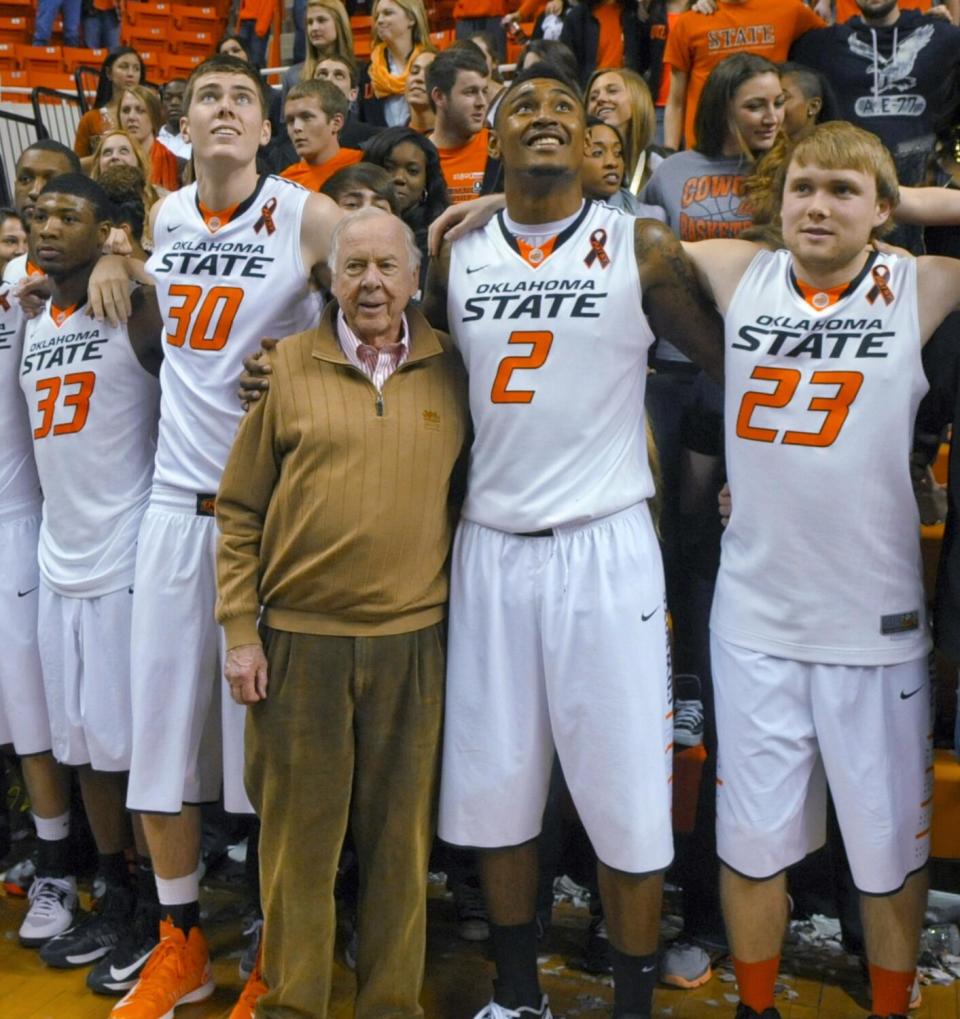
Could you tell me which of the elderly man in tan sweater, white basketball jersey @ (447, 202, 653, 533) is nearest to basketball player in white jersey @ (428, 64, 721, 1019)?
white basketball jersey @ (447, 202, 653, 533)

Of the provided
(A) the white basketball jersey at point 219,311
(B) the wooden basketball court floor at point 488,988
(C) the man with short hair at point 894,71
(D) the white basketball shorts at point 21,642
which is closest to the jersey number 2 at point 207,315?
Result: (A) the white basketball jersey at point 219,311

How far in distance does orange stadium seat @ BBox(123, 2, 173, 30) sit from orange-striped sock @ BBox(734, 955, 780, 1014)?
41.1 ft

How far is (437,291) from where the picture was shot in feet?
11.4

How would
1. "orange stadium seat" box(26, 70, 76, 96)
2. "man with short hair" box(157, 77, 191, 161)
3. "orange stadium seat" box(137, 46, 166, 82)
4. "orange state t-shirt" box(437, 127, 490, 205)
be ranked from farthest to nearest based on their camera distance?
"orange stadium seat" box(137, 46, 166, 82)
"orange stadium seat" box(26, 70, 76, 96)
"man with short hair" box(157, 77, 191, 161)
"orange state t-shirt" box(437, 127, 490, 205)

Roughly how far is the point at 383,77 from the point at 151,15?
7288 millimetres

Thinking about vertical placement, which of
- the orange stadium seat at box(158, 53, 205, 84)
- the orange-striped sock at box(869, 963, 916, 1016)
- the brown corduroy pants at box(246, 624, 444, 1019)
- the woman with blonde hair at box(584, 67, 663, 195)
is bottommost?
the orange-striped sock at box(869, 963, 916, 1016)

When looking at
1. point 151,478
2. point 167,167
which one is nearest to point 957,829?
point 151,478

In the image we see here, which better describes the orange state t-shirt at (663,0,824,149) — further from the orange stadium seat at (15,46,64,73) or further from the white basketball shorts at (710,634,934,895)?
the orange stadium seat at (15,46,64,73)

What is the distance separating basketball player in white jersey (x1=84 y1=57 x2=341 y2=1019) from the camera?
3.55 metres

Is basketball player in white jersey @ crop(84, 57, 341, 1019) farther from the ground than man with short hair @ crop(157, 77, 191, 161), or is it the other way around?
man with short hair @ crop(157, 77, 191, 161)

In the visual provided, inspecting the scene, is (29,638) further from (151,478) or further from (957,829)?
(957,829)

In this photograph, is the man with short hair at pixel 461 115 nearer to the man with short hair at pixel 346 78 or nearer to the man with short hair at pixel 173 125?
the man with short hair at pixel 346 78

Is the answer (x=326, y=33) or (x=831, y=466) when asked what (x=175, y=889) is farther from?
(x=326, y=33)

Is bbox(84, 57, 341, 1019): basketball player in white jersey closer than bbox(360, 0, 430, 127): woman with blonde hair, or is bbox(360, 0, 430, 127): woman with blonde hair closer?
bbox(84, 57, 341, 1019): basketball player in white jersey
